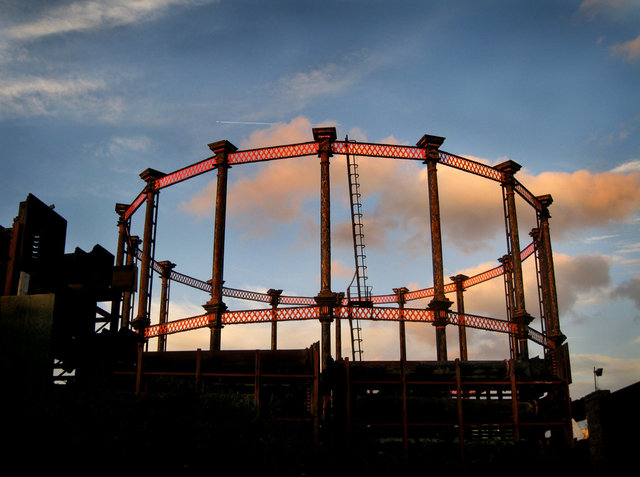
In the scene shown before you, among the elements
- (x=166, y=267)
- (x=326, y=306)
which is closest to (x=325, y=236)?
(x=326, y=306)

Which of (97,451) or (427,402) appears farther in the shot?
(427,402)

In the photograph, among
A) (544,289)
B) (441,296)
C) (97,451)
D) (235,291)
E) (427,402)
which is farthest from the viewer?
(235,291)

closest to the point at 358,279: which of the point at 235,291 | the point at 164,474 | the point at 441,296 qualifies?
the point at 441,296

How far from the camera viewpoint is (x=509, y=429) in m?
17.1

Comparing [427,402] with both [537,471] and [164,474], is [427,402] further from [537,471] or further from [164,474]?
[164,474]

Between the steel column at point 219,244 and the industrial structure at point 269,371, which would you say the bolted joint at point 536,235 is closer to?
the industrial structure at point 269,371

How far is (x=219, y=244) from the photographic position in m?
25.5

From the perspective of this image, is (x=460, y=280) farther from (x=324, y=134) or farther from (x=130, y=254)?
(x=130, y=254)

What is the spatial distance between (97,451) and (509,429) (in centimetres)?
1137

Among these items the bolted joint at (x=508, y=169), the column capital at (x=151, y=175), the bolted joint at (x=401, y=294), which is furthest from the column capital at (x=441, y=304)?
the column capital at (x=151, y=175)

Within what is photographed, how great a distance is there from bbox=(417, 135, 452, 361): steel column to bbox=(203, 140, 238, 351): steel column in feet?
26.8

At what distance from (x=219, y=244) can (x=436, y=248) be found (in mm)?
8878

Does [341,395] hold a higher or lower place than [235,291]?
lower

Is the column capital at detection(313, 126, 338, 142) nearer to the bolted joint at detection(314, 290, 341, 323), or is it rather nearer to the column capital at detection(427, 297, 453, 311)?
the bolted joint at detection(314, 290, 341, 323)
